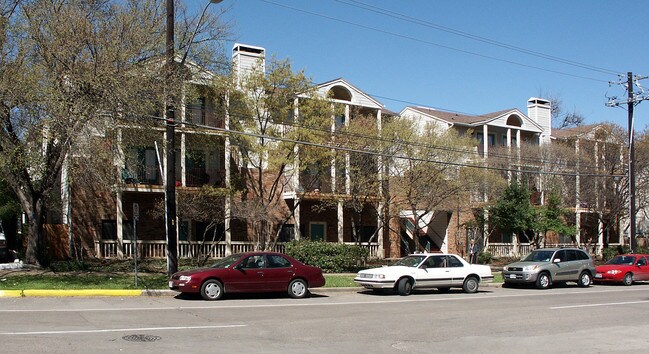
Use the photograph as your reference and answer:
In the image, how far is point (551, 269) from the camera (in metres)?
24.7

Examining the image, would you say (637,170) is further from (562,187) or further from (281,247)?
(281,247)

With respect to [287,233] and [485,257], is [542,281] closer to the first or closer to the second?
[485,257]

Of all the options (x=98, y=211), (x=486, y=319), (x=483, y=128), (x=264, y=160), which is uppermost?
(x=483, y=128)

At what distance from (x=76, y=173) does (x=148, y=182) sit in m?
10.3

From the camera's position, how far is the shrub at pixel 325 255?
27.2 metres

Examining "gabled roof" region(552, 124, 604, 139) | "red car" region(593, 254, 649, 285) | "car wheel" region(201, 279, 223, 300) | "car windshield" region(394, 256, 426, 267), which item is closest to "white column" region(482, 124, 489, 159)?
"gabled roof" region(552, 124, 604, 139)

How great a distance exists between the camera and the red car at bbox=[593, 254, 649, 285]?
88.3 feet

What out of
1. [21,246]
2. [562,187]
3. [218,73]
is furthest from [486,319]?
[562,187]

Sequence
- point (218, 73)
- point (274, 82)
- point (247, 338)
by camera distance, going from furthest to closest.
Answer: point (274, 82), point (218, 73), point (247, 338)

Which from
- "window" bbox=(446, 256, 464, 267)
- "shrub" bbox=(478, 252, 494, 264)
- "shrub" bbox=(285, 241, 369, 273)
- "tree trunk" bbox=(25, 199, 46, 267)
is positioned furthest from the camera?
"shrub" bbox=(478, 252, 494, 264)

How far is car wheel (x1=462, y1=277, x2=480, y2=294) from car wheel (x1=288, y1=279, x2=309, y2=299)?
19.9 ft

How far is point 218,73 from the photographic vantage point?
1002 inches

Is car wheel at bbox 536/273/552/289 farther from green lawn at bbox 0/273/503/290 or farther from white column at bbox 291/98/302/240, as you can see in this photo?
white column at bbox 291/98/302/240

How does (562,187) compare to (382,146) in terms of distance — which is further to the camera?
(562,187)
